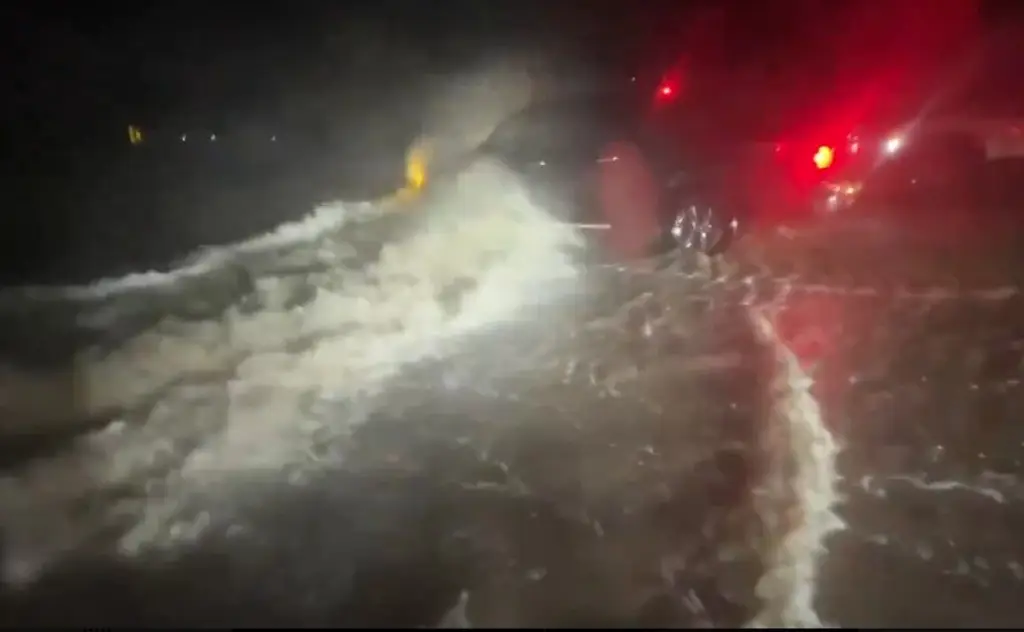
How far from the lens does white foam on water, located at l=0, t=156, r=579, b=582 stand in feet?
19.6

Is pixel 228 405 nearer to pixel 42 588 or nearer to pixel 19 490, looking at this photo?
pixel 19 490

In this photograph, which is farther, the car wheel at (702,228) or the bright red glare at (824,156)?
the car wheel at (702,228)

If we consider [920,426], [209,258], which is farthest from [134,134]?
[920,426]

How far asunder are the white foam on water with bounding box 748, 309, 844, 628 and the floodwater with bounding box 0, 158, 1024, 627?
0.06ft

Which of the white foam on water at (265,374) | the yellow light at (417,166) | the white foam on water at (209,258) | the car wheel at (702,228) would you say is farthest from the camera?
the yellow light at (417,166)

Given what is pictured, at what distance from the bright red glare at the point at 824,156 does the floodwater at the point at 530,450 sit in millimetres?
1268

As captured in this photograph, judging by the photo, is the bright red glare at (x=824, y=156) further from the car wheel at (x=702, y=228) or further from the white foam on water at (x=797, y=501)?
the white foam on water at (x=797, y=501)

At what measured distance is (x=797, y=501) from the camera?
18.9ft

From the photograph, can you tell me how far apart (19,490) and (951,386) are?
6877 millimetres

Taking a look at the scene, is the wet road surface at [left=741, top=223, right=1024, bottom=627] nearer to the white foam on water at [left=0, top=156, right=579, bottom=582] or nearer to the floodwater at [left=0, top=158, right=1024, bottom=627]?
the floodwater at [left=0, top=158, right=1024, bottom=627]

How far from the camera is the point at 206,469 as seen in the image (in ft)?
21.1

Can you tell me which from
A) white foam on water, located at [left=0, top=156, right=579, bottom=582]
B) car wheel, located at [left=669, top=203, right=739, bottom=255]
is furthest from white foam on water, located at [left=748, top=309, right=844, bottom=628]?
car wheel, located at [left=669, top=203, right=739, bottom=255]

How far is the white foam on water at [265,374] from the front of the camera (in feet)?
19.6

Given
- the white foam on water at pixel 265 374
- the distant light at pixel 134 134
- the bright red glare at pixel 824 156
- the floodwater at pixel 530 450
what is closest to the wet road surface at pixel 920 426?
the floodwater at pixel 530 450
